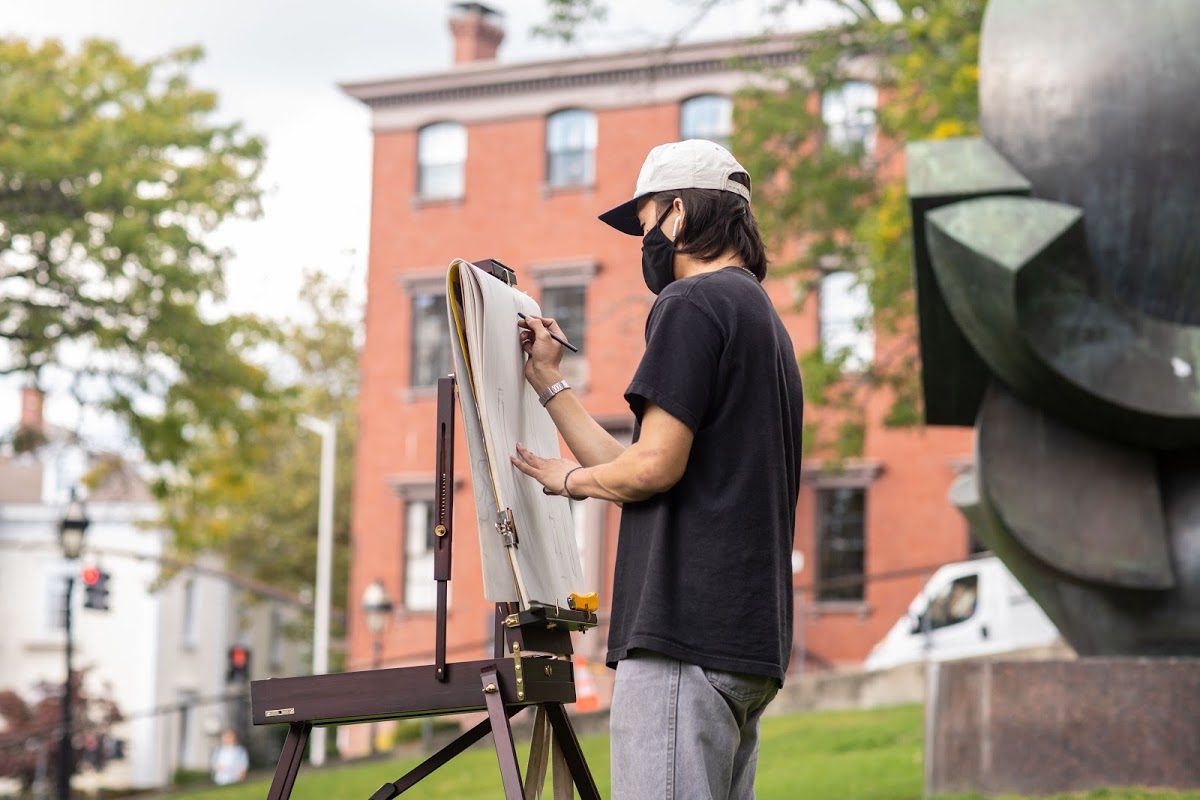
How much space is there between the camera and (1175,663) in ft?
28.8

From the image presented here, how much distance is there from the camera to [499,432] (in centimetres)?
392

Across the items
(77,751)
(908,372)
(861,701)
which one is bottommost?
(77,751)

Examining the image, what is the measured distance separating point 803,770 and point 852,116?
17428 millimetres

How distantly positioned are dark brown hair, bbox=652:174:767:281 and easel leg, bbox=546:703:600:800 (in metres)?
1.19

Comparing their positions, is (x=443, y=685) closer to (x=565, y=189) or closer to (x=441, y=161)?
(x=565, y=189)

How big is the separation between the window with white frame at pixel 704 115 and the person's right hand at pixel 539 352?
28.8 metres

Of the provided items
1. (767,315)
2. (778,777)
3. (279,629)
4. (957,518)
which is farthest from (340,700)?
(279,629)

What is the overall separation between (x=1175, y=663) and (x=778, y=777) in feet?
13.0

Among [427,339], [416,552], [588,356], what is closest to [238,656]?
[416,552]

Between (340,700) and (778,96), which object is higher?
(778,96)

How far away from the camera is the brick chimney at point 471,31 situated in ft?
119

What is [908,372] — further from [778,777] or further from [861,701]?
[778,777]

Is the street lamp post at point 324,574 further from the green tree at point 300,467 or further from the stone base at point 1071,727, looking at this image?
the stone base at point 1071,727

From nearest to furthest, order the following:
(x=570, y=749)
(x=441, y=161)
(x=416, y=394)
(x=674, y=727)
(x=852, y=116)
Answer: (x=674, y=727)
(x=570, y=749)
(x=852, y=116)
(x=416, y=394)
(x=441, y=161)
